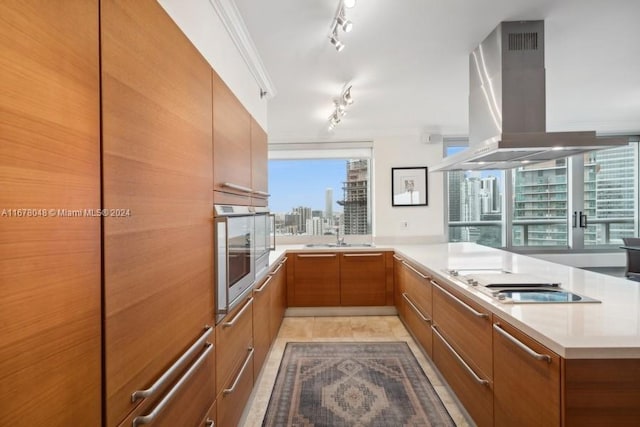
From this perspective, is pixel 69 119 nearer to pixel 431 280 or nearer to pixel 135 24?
pixel 135 24

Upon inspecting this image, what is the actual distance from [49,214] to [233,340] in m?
1.26

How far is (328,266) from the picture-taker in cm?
368

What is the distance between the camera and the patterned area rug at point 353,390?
1904 mm

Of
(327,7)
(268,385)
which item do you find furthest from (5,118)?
(268,385)

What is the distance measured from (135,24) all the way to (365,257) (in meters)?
3.19

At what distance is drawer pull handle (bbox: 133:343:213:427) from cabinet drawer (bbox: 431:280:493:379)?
1.28 metres

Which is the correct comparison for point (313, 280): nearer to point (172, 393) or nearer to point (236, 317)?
point (236, 317)

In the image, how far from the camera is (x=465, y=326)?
5.72 feet

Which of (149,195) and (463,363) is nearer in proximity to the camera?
(149,195)

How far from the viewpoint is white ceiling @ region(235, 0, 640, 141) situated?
174 centimetres

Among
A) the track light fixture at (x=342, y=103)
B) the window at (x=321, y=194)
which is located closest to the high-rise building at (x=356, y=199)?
the window at (x=321, y=194)

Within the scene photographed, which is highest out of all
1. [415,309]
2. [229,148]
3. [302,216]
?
[229,148]

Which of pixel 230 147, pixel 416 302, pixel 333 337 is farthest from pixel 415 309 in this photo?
pixel 230 147

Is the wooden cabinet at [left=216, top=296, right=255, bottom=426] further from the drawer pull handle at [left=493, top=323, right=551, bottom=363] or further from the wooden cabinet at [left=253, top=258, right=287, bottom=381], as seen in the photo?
the drawer pull handle at [left=493, top=323, right=551, bottom=363]
